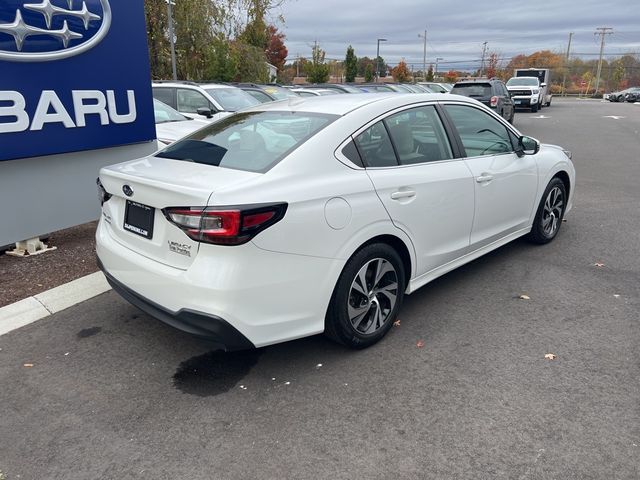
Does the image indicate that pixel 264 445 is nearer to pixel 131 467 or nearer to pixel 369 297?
pixel 131 467

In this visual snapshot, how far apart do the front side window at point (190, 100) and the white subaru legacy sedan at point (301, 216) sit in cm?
660

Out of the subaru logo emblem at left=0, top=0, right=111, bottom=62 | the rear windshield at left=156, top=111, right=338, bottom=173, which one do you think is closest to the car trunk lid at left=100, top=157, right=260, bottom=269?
the rear windshield at left=156, top=111, right=338, bottom=173

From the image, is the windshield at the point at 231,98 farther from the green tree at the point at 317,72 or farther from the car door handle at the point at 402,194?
the green tree at the point at 317,72

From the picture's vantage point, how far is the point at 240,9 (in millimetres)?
24891

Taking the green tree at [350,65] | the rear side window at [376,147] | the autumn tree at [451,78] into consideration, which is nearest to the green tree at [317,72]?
the green tree at [350,65]

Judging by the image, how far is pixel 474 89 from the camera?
59.6ft

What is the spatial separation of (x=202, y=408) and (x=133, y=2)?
465cm

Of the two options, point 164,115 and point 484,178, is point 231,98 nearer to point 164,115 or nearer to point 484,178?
point 164,115

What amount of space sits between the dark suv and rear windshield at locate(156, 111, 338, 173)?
50.0 ft

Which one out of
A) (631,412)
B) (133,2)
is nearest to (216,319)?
(631,412)

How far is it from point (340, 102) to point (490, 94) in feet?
51.2

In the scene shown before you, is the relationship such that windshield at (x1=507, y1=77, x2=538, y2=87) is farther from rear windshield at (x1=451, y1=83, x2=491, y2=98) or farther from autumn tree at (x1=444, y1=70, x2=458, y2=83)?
autumn tree at (x1=444, y1=70, x2=458, y2=83)

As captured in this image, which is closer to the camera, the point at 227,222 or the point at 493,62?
the point at 227,222

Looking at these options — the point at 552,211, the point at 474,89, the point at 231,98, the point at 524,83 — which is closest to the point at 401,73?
the point at 524,83
